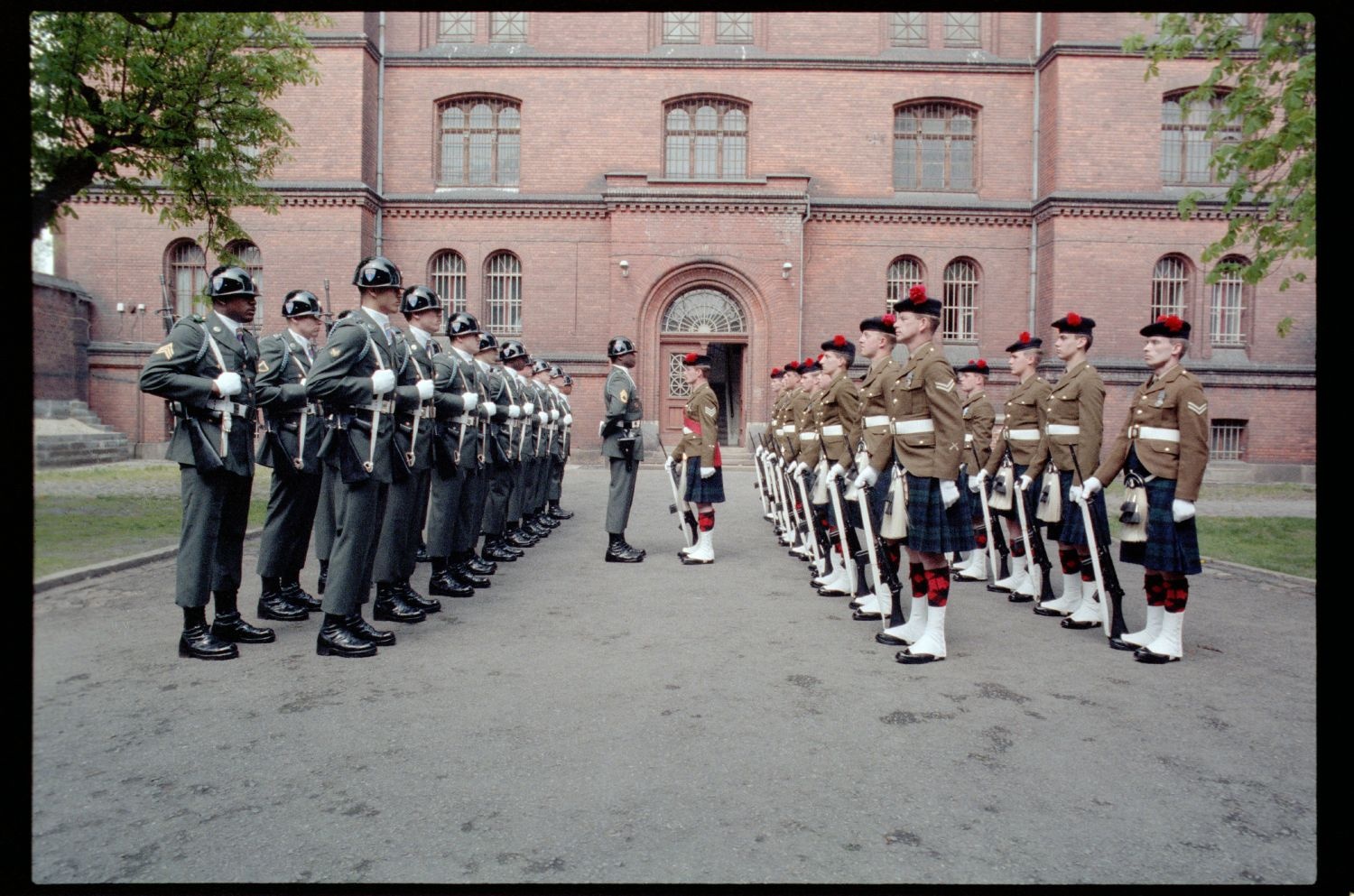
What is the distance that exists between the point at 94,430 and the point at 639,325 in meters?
13.1

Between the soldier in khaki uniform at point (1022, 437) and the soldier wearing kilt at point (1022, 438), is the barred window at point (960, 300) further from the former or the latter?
the soldier in khaki uniform at point (1022, 437)

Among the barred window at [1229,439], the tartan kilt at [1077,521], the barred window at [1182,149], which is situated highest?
the barred window at [1182,149]

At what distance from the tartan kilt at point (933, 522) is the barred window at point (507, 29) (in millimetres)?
21769

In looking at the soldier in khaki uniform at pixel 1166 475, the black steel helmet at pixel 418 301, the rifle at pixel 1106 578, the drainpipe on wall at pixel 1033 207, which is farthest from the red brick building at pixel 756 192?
the soldier in khaki uniform at pixel 1166 475

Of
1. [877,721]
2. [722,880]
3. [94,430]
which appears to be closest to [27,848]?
[722,880]

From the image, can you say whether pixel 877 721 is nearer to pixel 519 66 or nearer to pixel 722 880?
pixel 722 880

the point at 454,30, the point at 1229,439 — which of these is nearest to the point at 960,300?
the point at 1229,439

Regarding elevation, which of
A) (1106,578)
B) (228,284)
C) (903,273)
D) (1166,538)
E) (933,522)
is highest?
(903,273)

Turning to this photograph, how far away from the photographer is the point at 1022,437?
24.2 feet

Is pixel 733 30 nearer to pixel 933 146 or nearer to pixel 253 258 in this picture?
pixel 933 146

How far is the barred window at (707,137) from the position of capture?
898 inches

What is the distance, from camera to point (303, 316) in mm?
6973

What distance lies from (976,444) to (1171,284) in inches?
669

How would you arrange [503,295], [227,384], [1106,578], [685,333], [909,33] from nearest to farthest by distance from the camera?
1. [227,384]
2. [1106,578]
3. [685,333]
4. [909,33]
5. [503,295]
